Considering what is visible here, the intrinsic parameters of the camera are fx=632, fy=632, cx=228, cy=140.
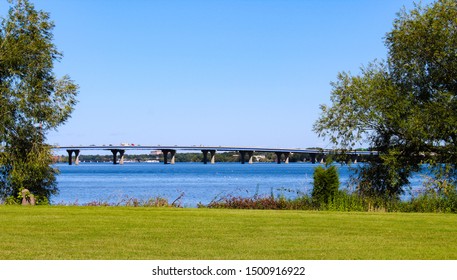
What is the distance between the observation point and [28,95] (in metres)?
31.6

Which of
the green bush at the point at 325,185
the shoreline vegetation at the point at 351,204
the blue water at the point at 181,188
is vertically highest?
the green bush at the point at 325,185

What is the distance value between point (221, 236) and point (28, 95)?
20325 millimetres

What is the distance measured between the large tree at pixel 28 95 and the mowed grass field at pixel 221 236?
12827 millimetres

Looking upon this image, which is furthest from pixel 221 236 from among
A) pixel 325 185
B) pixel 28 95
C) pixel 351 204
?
pixel 28 95

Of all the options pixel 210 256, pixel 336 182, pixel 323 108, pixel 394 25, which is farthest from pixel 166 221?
pixel 394 25

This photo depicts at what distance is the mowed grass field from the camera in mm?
12156

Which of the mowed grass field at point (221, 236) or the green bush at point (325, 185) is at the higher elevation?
the green bush at point (325, 185)

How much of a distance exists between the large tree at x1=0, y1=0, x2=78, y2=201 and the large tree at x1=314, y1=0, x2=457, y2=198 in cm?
1389

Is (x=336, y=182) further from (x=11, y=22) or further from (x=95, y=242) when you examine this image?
(x=11, y=22)

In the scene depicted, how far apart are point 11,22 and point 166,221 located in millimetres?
19675

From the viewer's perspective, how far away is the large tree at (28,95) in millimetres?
31703

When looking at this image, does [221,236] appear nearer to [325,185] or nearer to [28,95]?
[325,185]

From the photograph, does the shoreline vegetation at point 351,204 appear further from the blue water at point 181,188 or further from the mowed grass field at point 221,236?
the mowed grass field at point 221,236

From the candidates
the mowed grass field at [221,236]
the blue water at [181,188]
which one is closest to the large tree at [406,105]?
the blue water at [181,188]
